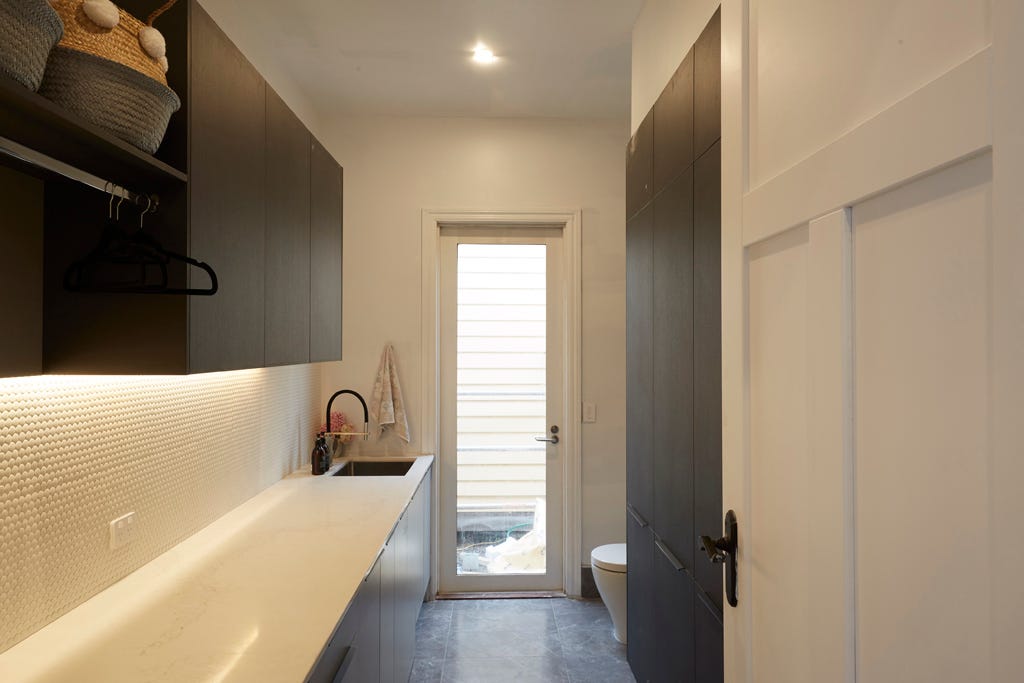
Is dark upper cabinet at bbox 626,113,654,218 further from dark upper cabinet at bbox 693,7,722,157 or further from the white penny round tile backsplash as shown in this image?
the white penny round tile backsplash

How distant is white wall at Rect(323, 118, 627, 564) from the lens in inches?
131

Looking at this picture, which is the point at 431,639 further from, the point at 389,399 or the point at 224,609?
the point at 224,609

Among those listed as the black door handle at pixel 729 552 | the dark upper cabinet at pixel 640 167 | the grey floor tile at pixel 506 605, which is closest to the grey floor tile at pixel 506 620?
the grey floor tile at pixel 506 605

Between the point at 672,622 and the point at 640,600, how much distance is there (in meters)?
0.45

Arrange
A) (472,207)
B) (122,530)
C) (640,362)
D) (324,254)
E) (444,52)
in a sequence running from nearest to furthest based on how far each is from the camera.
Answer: (122,530) < (640,362) < (324,254) < (444,52) < (472,207)

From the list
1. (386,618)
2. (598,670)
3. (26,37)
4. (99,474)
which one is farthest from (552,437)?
→ (26,37)

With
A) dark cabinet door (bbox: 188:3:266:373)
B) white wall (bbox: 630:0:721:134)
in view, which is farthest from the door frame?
dark cabinet door (bbox: 188:3:266:373)

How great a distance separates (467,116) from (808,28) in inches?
107

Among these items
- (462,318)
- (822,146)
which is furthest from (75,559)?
(462,318)

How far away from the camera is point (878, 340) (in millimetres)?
719

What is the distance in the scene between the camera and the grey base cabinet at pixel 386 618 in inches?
54.3

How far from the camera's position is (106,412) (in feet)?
4.61

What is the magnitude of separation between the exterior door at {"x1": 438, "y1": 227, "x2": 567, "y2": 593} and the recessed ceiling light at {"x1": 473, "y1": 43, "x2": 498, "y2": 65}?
967 millimetres

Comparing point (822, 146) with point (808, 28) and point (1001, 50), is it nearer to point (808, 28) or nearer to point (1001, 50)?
point (808, 28)
